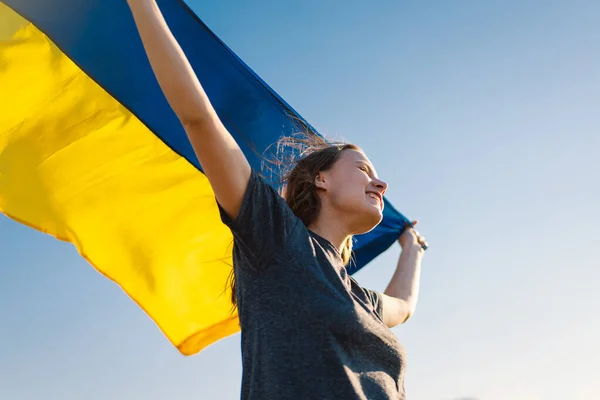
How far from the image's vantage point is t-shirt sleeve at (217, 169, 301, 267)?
2369mm

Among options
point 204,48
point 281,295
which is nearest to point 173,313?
point 204,48

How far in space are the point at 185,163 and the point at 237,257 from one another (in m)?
2.32

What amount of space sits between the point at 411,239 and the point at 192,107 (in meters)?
3.23

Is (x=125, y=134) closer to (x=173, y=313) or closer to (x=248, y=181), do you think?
(x=173, y=313)

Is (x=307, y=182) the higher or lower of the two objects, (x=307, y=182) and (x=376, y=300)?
the higher

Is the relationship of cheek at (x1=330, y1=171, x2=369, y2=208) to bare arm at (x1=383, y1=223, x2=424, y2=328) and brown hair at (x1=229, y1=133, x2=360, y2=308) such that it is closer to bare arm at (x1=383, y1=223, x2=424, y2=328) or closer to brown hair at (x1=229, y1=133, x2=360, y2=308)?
brown hair at (x1=229, y1=133, x2=360, y2=308)

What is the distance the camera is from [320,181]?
126 inches

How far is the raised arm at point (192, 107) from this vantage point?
2.24 metres

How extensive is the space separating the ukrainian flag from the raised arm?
184 cm

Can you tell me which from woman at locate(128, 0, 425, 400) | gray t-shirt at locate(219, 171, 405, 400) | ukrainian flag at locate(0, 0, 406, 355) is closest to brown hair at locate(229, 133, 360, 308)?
woman at locate(128, 0, 425, 400)

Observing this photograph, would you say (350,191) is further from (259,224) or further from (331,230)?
(259,224)

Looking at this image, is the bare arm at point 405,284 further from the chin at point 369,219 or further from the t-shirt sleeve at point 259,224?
the t-shirt sleeve at point 259,224

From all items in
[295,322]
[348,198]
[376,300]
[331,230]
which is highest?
[348,198]

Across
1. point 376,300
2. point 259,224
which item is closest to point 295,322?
point 259,224
